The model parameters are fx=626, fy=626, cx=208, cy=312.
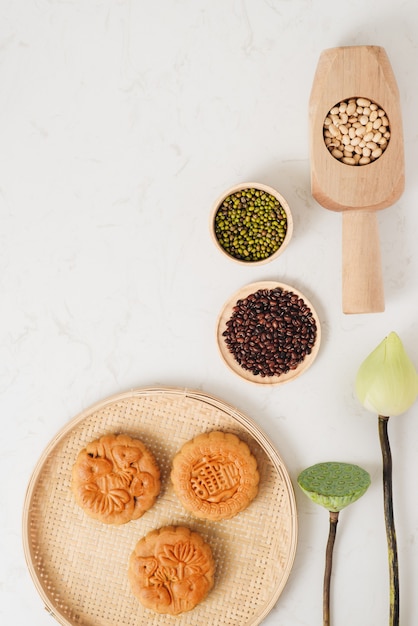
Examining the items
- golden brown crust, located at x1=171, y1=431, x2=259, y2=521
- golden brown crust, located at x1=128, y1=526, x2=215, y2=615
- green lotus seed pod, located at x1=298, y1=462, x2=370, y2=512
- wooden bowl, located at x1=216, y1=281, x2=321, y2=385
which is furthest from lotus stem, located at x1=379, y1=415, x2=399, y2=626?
golden brown crust, located at x1=128, y1=526, x2=215, y2=615

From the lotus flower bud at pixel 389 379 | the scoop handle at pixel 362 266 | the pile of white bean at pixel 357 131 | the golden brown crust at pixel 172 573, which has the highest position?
the pile of white bean at pixel 357 131

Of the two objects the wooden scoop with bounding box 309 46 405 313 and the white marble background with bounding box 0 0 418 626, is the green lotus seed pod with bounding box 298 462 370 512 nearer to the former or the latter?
the white marble background with bounding box 0 0 418 626

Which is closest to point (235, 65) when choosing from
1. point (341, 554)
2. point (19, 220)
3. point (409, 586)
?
point (19, 220)

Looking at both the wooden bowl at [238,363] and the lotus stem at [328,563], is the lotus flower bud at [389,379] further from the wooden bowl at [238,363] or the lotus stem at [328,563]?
the lotus stem at [328,563]

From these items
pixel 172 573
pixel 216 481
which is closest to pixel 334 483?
pixel 216 481

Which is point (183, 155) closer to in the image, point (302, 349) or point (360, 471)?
point (302, 349)

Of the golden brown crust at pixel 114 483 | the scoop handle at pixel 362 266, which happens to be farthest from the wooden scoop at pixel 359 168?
the golden brown crust at pixel 114 483
